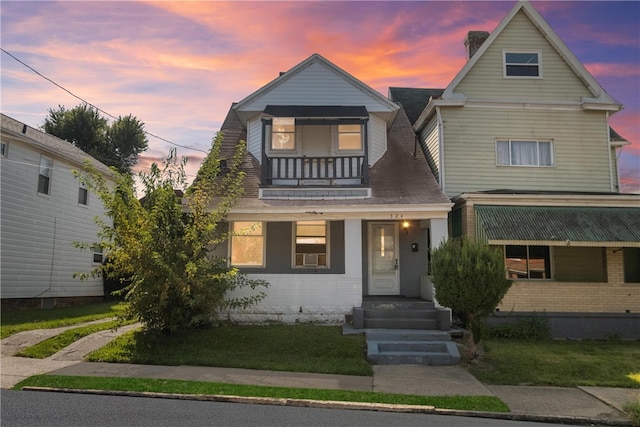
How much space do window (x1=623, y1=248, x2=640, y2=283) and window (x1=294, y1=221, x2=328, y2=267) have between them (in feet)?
28.9

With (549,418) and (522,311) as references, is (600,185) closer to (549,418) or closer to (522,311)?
(522,311)

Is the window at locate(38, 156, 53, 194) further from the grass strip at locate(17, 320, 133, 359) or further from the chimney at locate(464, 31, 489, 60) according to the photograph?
the chimney at locate(464, 31, 489, 60)

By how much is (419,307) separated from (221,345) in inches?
210

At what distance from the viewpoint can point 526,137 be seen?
49.9 feet

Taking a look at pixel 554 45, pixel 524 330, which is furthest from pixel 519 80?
pixel 524 330

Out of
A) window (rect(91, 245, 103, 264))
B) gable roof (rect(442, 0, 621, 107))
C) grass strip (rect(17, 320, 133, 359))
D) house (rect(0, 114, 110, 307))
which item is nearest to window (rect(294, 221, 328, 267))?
grass strip (rect(17, 320, 133, 359))

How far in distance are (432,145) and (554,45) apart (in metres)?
5.15

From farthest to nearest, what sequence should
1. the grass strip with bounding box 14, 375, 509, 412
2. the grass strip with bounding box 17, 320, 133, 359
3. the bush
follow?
the bush < the grass strip with bounding box 17, 320, 133, 359 < the grass strip with bounding box 14, 375, 509, 412

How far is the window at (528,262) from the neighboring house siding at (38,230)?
1647 centimetres

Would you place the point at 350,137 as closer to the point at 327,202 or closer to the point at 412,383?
the point at 327,202

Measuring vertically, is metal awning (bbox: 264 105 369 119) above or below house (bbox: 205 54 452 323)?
above

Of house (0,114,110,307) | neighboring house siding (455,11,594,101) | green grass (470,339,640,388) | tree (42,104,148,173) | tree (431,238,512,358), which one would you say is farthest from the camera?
tree (42,104,148,173)

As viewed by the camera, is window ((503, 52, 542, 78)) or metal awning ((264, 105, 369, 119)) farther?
window ((503, 52, 542, 78))

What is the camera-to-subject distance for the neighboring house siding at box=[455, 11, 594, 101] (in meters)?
15.3
